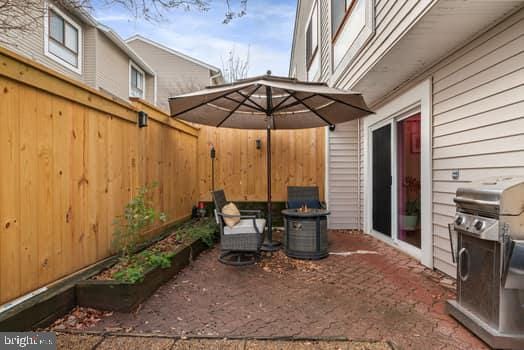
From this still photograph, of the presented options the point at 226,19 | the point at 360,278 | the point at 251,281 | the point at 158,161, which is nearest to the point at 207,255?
the point at 251,281

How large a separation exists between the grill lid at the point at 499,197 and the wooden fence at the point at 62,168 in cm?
333

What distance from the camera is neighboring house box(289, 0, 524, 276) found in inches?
104

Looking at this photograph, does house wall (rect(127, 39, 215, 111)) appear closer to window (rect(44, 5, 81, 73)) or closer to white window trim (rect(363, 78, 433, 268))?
window (rect(44, 5, 81, 73))

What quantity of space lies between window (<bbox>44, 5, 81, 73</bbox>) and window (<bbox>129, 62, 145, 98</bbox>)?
2812 millimetres

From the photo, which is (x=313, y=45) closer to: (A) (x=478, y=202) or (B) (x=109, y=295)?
(A) (x=478, y=202)

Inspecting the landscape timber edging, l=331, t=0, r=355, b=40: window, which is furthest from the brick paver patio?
l=331, t=0, r=355, b=40: window

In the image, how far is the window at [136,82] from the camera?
1210 cm

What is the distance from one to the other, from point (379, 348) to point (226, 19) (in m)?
3.35

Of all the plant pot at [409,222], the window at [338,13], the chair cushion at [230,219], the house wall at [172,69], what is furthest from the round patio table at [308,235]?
the house wall at [172,69]

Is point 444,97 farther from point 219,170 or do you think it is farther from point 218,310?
point 219,170

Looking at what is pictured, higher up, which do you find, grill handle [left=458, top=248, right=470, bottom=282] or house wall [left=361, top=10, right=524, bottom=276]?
house wall [left=361, top=10, right=524, bottom=276]

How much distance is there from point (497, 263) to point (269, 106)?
133 inches

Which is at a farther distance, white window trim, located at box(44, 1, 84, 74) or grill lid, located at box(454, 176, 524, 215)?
white window trim, located at box(44, 1, 84, 74)

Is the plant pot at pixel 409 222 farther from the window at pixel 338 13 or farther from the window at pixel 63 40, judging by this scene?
the window at pixel 63 40
